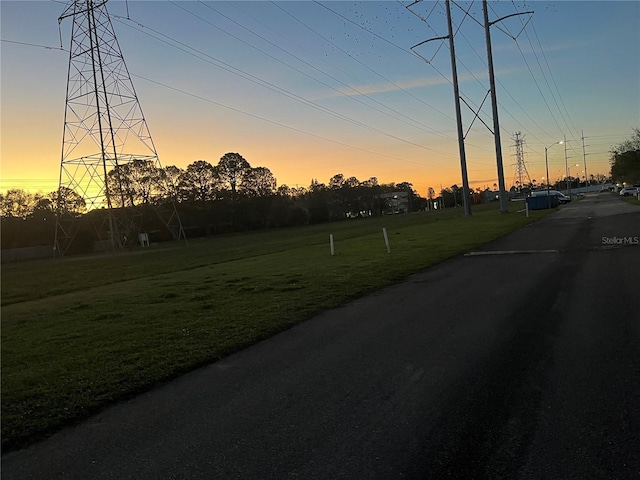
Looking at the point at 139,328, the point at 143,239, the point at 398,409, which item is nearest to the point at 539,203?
the point at 143,239

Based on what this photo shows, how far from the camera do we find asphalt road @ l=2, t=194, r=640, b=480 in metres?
3.63

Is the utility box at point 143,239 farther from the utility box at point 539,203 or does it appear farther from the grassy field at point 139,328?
the utility box at point 539,203

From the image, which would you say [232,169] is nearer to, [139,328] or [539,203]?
[539,203]

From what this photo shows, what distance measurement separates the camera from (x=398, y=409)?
454 cm

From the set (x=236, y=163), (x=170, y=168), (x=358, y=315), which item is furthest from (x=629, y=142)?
(x=358, y=315)

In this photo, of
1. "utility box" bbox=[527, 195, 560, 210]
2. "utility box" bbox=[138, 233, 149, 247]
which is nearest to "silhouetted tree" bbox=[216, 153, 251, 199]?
"utility box" bbox=[138, 233, 149, 247]

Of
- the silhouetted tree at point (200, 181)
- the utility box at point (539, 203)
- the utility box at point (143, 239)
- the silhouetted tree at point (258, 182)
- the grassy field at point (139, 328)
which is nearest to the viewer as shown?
the grassy field at point (139, 328)

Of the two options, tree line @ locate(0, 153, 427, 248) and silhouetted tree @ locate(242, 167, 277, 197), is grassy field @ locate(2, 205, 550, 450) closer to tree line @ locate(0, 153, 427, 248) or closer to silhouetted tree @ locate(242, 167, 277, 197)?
tree line @ locate(0, 153, 427, 248)

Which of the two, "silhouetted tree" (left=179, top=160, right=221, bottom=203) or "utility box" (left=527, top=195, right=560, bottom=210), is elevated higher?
"silhouetted tree" (left=179, top=160, right=221, bottom=203)

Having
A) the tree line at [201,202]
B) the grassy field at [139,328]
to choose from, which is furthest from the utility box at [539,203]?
the tree line at [201,202]

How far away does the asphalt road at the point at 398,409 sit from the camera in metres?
3.63

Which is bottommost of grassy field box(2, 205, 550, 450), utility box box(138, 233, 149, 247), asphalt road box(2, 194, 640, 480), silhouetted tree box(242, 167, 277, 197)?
asphalt road box(2, 194, 640, 480)

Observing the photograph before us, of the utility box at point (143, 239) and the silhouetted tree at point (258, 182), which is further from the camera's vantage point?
the silhouetted tree at point (258, 182)

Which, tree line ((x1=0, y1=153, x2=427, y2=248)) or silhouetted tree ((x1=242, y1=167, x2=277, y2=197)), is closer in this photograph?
tree line ((x1=0, y1=153, x2=427, y2=248))
